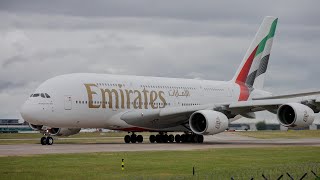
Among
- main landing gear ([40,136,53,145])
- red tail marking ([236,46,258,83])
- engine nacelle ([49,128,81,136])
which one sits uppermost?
red tail marking ([236,46,258,83])

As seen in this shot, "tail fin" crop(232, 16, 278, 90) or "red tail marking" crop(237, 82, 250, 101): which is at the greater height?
"tail fin" crop(232, 16, 278, 90)

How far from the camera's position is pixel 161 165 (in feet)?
86.2

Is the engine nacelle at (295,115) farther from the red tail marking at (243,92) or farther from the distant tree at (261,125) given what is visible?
the distant tree at (261,125)

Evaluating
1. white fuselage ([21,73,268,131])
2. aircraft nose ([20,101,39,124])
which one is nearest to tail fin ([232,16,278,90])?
white fuselage ([21,73,268,131])

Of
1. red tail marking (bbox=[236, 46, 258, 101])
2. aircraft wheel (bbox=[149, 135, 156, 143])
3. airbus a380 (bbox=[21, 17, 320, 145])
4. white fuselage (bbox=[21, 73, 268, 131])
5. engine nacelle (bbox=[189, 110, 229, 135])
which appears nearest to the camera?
airbus a380 (bbox=[21, 17, 320, 145])

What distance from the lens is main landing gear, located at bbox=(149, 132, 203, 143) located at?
4825 centimetres

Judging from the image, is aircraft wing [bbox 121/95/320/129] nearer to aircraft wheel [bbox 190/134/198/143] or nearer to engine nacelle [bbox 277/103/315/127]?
→ engine nacelle [bbox 277/103/315/127]

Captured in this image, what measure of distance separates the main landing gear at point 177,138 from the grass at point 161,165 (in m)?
14.7

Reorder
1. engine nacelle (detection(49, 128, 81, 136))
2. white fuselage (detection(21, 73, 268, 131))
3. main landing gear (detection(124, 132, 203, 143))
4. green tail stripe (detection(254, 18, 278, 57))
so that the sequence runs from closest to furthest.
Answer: white fuselage (detection(21, 73, 268, 131)) → engine nacelle (detection(49, 128, 81, 136)) → main landing gear (detection(124, 132, 203, 143)) → green tail stripe (detection(254, 18, 278, 57))

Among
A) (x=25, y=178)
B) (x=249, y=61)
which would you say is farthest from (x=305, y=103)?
(x=25, y=178)

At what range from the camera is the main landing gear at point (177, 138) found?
48250mm

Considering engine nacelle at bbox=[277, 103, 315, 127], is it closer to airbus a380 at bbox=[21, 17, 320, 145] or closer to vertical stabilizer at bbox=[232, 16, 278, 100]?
airbus a380 at bbox=[21, 17, 320, 145]

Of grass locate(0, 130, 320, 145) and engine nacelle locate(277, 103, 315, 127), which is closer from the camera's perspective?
engine nacelle locate(277, 103, 315, 127)

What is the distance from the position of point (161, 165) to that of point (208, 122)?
1713 cm
